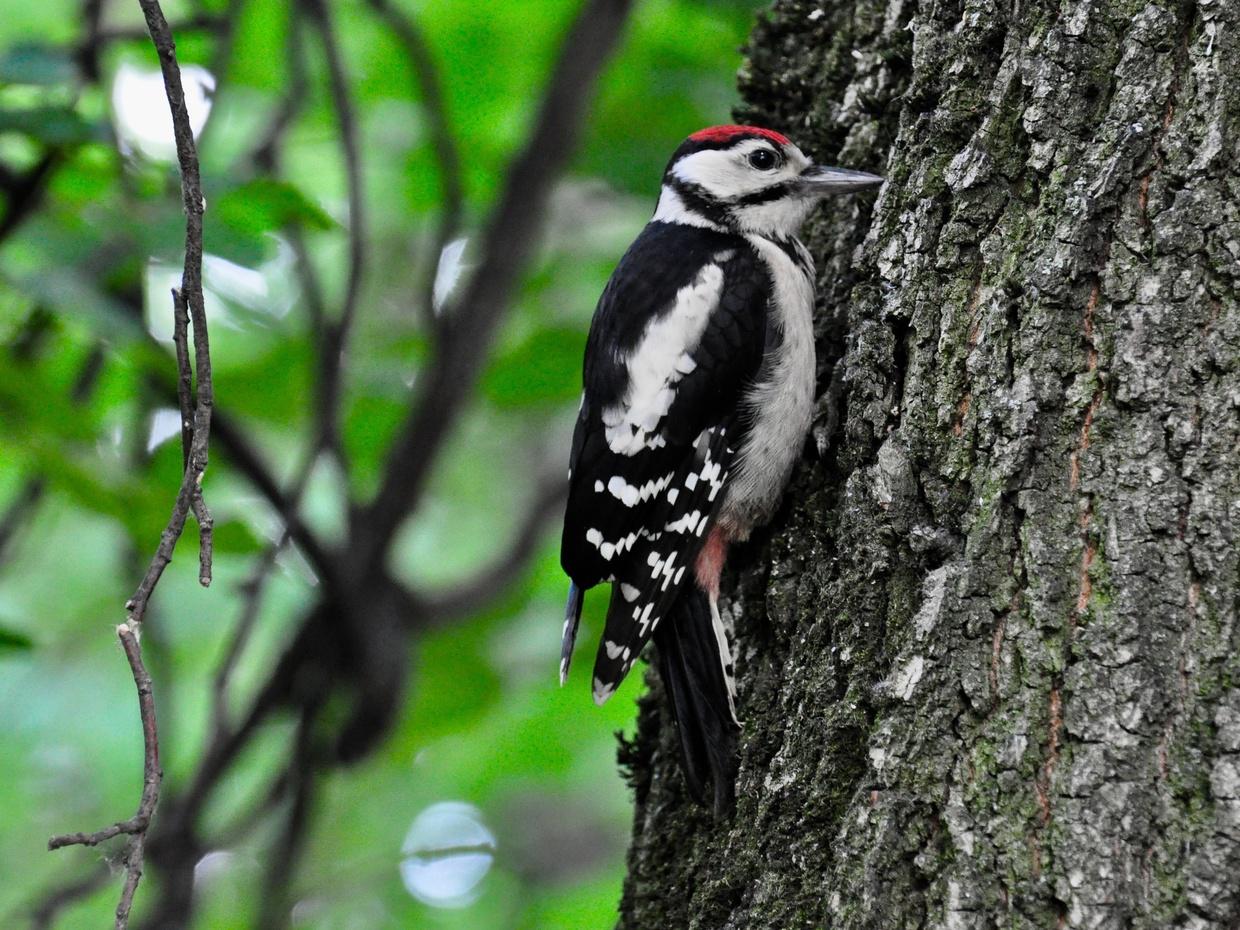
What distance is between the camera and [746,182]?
291 cm

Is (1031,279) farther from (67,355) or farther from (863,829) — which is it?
(67,355)

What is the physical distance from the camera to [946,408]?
1.79m

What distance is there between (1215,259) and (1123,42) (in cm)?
38

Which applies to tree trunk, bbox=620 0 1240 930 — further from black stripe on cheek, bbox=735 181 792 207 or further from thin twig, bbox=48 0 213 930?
thin twig, bbox=48 0 213 930

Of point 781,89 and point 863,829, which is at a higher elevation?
point 781,89

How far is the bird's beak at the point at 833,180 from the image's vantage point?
2330 millimetres

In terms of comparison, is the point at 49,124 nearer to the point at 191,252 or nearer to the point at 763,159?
the point at 191,252

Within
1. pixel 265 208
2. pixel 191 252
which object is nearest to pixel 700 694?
pixel 191 252

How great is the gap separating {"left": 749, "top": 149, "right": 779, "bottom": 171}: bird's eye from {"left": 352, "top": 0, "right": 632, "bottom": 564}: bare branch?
3.14 feet

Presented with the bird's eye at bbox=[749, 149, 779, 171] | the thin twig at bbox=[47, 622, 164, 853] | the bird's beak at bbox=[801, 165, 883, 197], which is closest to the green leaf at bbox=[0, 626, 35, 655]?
the thin twig at bbox=[47, 622, 164, 853]

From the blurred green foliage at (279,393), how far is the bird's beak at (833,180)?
99cm

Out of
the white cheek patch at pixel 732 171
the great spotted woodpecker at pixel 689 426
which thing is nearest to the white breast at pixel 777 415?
the great spotted woodpecker at pixel 689 426

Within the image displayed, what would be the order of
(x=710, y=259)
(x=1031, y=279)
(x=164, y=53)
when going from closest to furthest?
(x=1031, y=279) → (x=164, y=53) → (x=710, y=259)

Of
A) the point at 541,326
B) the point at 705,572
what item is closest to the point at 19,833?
the point at 541,326
